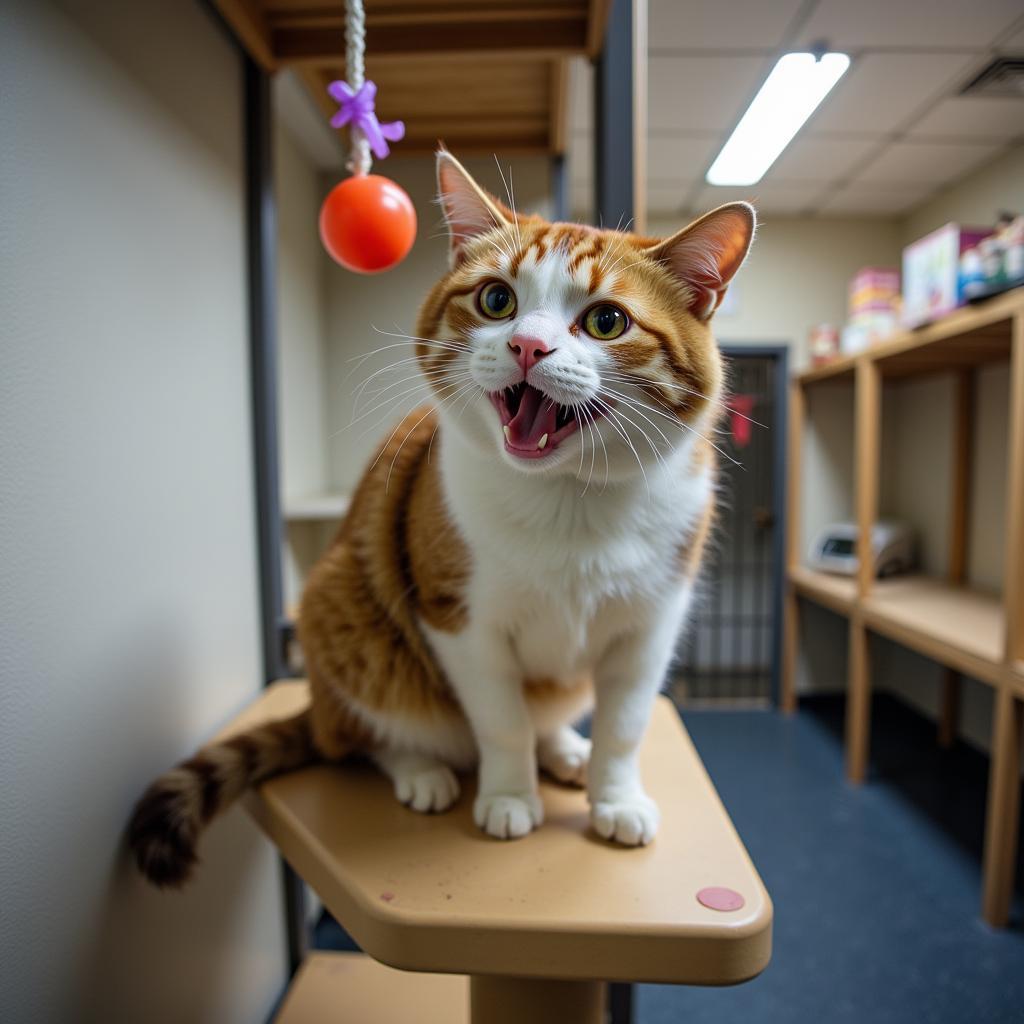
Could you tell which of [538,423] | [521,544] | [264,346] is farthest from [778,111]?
[264,346]

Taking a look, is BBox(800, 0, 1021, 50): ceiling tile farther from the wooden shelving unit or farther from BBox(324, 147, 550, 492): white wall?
the wooden shelving unit

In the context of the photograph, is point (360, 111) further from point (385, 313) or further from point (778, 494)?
point (778, 494)

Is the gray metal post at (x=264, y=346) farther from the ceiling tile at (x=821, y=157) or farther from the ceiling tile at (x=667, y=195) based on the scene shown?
the ceiling tile at (x=821, y=157)

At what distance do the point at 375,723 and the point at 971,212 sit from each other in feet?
2.64

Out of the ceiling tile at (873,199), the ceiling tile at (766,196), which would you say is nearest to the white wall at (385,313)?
the ceiling tile at (766,196)

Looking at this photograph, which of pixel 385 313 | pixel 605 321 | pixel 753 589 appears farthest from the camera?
pixel 753 589

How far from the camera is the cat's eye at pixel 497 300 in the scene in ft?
1.85

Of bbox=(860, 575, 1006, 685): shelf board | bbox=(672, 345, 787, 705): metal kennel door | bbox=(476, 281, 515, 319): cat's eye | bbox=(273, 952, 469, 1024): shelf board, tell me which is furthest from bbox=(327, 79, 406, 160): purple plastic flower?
bbox=(672, 345, 787, 705): metal kennel door

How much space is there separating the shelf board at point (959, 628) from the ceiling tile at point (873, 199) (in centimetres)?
76

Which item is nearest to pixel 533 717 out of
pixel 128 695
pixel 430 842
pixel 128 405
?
pixel 430 842

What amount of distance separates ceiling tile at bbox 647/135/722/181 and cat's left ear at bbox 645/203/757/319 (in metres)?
0.10

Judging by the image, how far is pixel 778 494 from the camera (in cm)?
215

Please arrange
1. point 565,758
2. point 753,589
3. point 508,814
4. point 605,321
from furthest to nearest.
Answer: point 753,589, point 565,758, point 508,814, point 605,321

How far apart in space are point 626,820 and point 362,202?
0.67 metres
